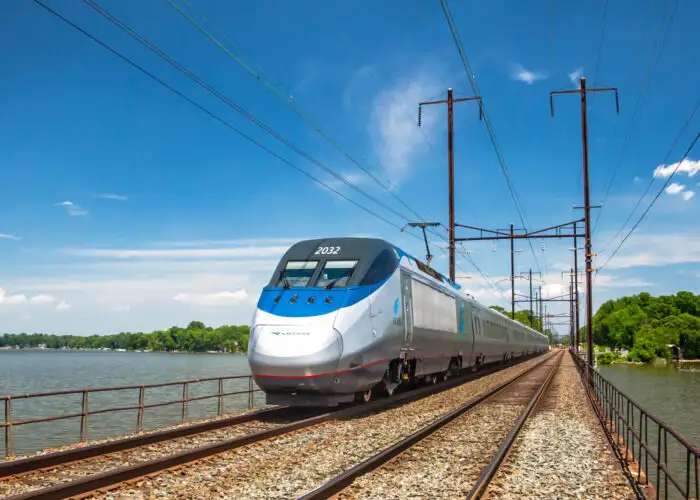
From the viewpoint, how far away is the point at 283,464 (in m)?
9.66

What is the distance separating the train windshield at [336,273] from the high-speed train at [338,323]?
0.08 ft

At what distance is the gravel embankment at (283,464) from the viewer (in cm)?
807

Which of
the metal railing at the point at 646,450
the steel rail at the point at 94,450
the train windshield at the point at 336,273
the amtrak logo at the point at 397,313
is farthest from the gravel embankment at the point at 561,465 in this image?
the steel rail at the point at 94,450

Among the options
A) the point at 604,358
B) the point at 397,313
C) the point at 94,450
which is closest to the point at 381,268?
the point at 397,313

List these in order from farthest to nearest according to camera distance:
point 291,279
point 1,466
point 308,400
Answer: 1. point 291,279
2. point 308,400
3. point 1,466

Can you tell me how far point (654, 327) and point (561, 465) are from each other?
155153mm

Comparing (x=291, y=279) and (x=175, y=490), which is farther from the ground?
(x=291, y=279)

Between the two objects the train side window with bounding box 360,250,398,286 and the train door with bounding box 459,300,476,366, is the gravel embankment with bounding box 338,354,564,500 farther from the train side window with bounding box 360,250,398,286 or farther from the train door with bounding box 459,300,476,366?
the train door with bounding box 459,300,476,366

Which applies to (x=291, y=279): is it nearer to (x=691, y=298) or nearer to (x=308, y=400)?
(x=308, y=400)

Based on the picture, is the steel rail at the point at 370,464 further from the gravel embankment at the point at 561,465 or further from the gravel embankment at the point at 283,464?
the gravel embankment at the point at 561,465

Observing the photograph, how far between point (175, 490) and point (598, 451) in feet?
24.7

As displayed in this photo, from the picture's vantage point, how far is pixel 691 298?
16775 centimetres

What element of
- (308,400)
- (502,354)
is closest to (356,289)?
(308,400)

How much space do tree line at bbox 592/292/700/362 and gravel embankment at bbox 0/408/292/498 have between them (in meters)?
130
